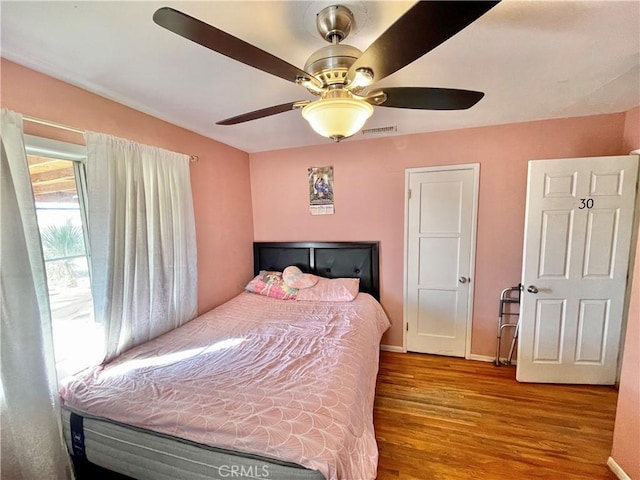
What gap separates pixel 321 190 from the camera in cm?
310

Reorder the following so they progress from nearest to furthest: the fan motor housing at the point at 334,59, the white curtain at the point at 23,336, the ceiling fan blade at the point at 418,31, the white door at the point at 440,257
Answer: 1. the ceiling fan blade at the point at 418,31
2. the fan motor housing at the point at 334,59
3. the white curtain at the point at 23,336
4. the white door at the point at 440,257

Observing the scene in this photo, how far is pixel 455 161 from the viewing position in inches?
104

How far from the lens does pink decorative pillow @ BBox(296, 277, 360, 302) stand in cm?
274

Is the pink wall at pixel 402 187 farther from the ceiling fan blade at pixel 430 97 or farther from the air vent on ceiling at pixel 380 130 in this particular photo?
the ceiling fan blade at pixel 430 97

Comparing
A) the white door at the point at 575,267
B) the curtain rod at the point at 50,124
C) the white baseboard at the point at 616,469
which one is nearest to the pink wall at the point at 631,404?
the white baseboard at the point at 616,469

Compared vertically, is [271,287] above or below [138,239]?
below

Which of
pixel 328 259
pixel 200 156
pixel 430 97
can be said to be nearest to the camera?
pixel 430 97

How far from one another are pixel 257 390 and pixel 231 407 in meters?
0.15

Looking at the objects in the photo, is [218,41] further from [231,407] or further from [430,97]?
[231,407]

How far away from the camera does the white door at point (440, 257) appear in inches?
105

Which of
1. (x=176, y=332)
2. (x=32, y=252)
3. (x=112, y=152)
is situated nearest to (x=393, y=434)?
(x=176, y=332)

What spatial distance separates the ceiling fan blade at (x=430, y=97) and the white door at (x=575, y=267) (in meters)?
1.48

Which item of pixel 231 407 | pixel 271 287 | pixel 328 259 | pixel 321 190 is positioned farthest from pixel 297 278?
pixel 231 407

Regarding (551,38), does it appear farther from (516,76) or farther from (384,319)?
(384,319)
